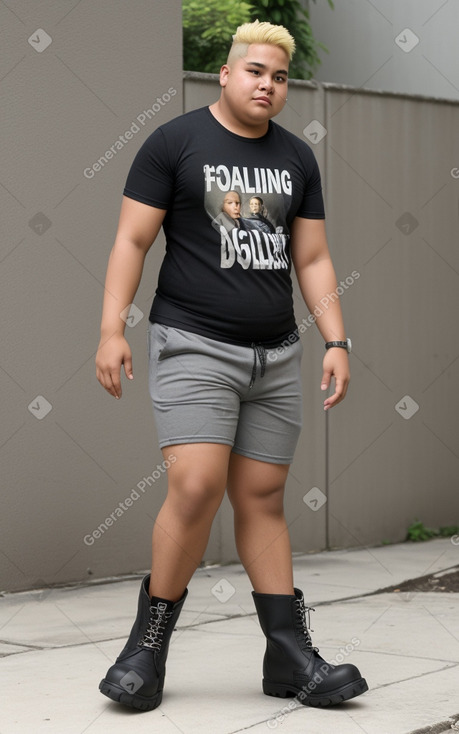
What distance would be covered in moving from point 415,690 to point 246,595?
1733 millimetres

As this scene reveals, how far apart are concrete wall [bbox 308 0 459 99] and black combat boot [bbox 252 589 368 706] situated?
17.4ft

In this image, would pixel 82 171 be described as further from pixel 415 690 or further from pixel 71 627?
pixel 415 690

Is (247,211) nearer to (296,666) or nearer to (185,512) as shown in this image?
(185,512)

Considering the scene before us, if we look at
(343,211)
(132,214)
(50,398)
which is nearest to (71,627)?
(50,398)

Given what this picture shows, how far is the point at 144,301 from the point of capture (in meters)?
5.56

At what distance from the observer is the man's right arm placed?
128 inches

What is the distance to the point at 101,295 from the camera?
5.41 meters

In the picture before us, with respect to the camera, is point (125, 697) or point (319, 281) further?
point (319, 281)

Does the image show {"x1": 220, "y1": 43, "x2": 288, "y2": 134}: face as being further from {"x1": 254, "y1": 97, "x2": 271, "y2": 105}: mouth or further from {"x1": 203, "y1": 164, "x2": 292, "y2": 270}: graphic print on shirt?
{"x1": 203, "y1": 164, "x2": 292, "y2": 270}: graphic print on shirt

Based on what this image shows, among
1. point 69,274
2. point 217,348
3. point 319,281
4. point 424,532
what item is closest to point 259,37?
point 319,281

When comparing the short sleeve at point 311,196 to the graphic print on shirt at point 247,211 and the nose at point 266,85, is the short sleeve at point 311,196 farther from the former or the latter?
the nose at point 266,85

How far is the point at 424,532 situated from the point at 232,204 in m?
3.95

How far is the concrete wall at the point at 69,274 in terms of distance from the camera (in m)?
5.14

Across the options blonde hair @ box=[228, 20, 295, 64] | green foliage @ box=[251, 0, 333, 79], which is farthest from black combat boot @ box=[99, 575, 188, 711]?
green foliage @ box=[251, 0, 333, 79]
